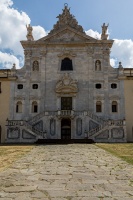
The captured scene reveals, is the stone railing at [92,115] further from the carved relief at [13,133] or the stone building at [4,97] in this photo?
the stone building at [4,97]

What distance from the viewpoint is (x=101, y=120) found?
36.2 m

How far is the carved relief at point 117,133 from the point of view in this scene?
3406cm

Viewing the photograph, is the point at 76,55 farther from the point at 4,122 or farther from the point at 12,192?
the point at 12,192

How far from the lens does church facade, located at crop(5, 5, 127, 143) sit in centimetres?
3694

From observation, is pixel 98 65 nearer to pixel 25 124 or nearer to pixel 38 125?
pixel 38 125

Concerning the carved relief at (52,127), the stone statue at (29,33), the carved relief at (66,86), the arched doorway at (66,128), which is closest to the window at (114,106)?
the carved relief at (66,86)

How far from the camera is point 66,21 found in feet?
138

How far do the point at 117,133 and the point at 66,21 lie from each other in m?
20.2

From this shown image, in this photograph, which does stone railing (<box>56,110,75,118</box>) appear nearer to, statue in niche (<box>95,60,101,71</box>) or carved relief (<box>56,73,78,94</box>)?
carved relief (<box>56,73,78,94</box>)

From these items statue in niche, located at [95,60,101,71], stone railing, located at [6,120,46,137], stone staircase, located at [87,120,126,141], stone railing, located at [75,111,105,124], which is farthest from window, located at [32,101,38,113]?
statue in niche, located at [95,60,101,71]

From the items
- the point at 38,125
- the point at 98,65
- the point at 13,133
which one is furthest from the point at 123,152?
the point at 98,65

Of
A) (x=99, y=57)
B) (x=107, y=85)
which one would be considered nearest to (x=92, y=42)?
(x=99, y=57)

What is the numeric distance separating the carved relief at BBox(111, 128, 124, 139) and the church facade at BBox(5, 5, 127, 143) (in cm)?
179

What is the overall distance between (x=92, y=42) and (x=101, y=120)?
12.9 metres
